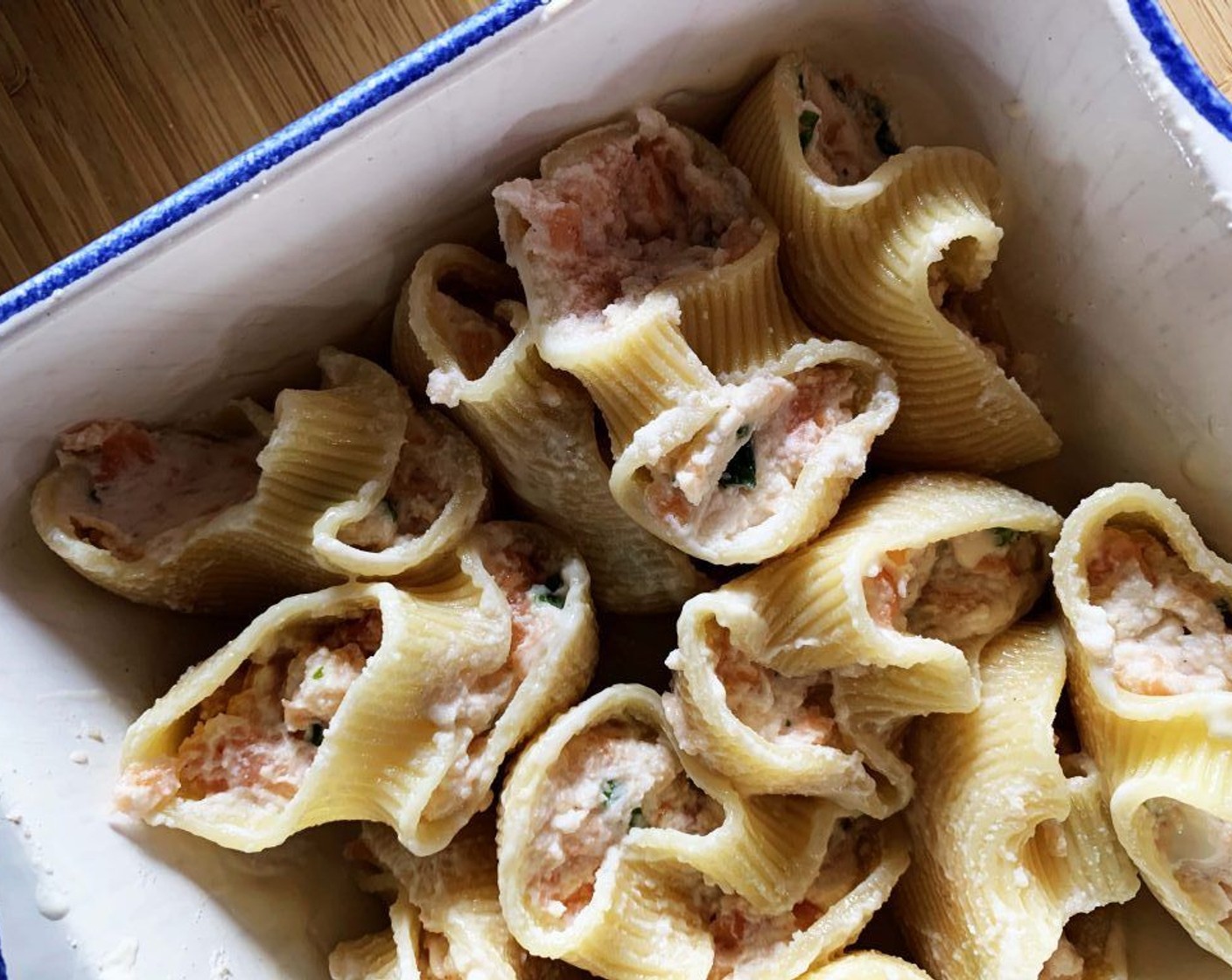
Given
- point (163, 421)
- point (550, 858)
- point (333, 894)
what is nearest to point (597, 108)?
point (163, 421)

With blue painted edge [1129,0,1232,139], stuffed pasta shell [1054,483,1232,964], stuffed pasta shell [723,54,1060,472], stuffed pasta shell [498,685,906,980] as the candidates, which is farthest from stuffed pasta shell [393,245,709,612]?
blue painted edge [1129,0,1232,139]

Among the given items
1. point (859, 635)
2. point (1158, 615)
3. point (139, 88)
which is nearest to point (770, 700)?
point (859, 635)

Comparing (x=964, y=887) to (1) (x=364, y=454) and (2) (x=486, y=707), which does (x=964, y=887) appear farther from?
(1) (x=364, y=454)

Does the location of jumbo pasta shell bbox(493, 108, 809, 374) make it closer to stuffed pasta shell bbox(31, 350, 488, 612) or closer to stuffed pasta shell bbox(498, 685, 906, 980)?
stuffed pasta shell bbox(31, 350, 488, 612)

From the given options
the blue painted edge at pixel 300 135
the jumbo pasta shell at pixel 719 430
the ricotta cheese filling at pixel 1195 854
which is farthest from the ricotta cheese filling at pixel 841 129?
the ricotta cheese filling at pixel 1195 854

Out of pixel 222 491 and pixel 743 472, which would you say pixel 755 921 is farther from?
pixel 222 491

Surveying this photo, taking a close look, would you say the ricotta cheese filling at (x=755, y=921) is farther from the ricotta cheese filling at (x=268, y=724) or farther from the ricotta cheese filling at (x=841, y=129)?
the ricotta cheese filling at (x=841, y=129)
